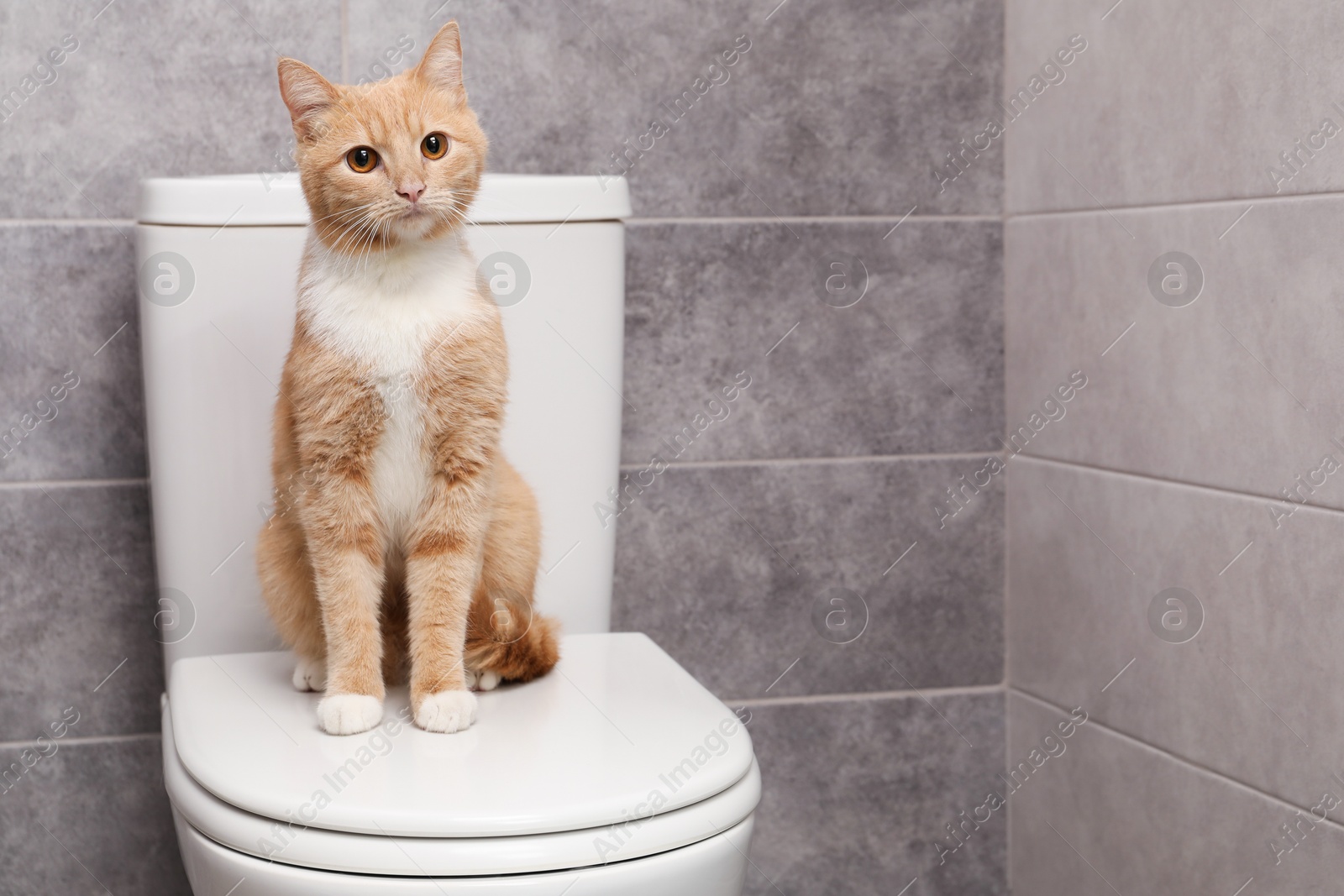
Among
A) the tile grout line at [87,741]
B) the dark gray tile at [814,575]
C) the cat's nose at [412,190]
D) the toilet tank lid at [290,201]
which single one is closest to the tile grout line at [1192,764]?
the dark gray tile at [814,575]

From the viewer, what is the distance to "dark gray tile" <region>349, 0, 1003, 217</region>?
55.8 inches

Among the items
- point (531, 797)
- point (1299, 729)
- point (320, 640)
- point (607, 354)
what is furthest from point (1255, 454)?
point (320, 640)

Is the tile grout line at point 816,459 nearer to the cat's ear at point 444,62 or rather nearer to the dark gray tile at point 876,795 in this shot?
the dark gray tile at point 876,795

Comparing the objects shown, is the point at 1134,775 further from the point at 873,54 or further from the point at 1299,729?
the point at 873,54

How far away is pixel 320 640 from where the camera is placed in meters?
1.05

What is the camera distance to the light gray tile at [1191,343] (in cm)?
110

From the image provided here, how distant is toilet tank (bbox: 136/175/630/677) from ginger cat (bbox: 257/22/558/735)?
0.18 meters

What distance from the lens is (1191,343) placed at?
125cm

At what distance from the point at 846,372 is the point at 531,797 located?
90 centimetres

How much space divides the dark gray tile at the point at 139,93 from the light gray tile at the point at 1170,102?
0.87 meters

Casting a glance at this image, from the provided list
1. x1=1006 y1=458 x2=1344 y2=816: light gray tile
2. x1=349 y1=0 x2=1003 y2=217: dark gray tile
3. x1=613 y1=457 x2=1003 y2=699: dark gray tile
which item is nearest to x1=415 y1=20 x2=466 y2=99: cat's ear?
x1=349 y1=0 x2=1003 y2=217: dark gray tile

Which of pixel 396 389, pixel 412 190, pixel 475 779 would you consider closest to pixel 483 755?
pixel 475 779

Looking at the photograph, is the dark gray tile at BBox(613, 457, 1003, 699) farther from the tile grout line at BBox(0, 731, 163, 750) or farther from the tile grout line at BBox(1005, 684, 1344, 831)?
the tile grout line at BBox(0, 731, 163, 750)

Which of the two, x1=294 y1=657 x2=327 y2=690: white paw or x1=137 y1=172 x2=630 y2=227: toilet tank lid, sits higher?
x1=137 y1=172 x2=630 y2=227: toilet tank lid
